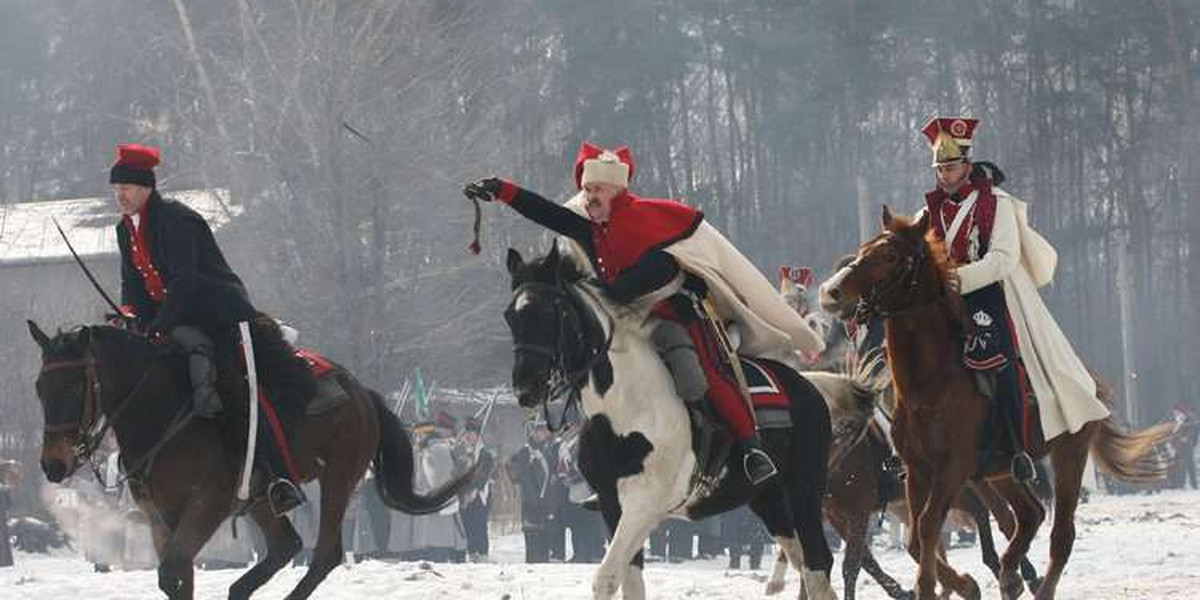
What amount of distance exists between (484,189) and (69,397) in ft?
7.74

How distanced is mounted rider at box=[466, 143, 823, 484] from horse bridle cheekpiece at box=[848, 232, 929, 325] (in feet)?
2.12

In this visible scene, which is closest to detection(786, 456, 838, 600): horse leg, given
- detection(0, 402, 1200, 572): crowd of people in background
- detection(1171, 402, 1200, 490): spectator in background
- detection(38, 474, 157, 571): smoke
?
detection(0, 402, 1200, 572): crowd of people in background

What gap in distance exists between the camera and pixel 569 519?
1030 inches

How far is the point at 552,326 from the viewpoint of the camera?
33.6ft

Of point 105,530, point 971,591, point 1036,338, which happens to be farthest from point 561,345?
point 105,530

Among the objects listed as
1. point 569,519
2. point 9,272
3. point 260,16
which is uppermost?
point 260,16

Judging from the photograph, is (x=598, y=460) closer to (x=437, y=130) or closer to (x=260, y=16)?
(x=437, y=130)

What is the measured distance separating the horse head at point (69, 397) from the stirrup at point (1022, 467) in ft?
15.0

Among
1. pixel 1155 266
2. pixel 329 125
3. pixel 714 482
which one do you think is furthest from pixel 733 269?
pixel 1155 266

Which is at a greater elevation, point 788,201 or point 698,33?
point 698,33

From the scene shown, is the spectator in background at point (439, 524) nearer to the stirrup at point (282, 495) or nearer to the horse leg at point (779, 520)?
the stirrup at point (282, 495)

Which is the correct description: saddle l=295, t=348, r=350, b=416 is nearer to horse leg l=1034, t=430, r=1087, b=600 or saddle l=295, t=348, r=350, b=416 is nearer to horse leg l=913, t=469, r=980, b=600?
horse leg l=913, t=469, r=980, b=600

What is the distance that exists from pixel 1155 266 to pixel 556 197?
28.6m

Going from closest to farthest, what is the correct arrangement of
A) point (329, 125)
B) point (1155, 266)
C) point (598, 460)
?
point (598, 460) < point (329, 125) < point (1155, 266)
